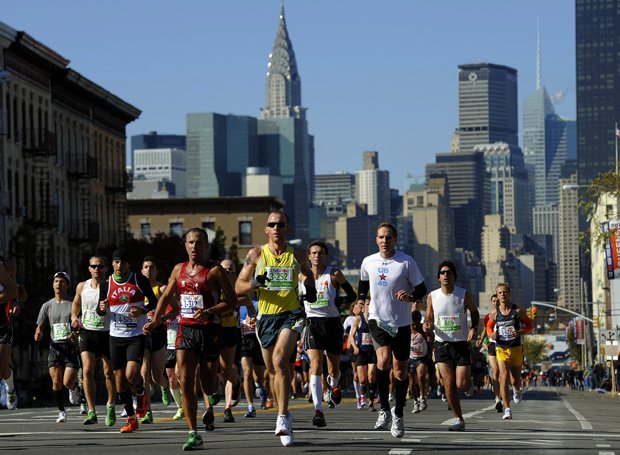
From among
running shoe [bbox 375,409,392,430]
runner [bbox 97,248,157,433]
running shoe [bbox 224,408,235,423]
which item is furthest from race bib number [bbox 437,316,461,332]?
runner [bbox 97,248,157,433]

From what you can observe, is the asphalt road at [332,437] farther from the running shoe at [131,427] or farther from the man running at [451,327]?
the man running at [451,327]

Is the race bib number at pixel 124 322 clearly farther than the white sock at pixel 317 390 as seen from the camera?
No

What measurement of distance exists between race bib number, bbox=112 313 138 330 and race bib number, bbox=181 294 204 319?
2570mm

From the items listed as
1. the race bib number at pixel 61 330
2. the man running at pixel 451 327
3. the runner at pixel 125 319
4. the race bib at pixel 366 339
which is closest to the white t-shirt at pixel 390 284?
the man running at pixel 451 327

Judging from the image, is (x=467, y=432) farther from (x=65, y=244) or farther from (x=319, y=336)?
(x=65, y=244)

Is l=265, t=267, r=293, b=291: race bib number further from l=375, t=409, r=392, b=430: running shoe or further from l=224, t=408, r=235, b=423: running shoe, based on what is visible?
l=224, t=408, r=235, b=423: running shoe

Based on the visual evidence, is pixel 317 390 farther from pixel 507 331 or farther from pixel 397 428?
pixel 507 331

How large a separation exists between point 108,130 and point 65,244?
10.1 metres

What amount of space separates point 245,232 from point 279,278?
92.2 meters

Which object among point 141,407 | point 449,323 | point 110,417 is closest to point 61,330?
point 141,407

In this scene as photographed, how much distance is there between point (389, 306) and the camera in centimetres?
1558

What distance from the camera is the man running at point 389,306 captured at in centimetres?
1554

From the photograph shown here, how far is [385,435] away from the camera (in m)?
15.3

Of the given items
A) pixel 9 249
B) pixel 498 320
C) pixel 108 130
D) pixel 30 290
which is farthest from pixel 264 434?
pixel 108 130
